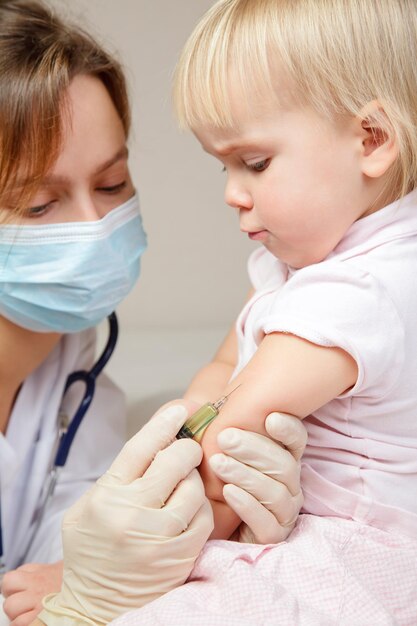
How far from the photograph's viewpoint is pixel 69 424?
5.88 feet

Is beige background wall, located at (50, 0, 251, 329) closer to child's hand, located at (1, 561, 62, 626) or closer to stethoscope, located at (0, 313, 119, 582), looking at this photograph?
stethoscope, located at (0, 313, 119, 582)

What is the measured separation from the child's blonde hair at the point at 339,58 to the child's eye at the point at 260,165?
2.9 inches

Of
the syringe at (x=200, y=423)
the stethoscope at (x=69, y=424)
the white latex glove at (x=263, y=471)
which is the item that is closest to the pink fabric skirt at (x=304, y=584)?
the white latex glove at (x=263, y=471)

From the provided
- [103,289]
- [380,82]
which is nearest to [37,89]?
[103,289]

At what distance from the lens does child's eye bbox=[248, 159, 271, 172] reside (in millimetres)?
1254

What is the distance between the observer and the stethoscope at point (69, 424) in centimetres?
175

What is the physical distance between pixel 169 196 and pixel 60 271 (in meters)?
0.94

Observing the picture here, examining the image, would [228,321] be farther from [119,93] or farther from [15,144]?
[15,144]

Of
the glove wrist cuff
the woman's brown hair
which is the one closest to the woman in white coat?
the woman's brown hair

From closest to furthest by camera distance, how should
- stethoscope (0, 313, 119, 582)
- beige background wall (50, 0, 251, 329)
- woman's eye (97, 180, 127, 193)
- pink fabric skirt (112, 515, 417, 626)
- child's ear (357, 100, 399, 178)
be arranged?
pink fabric skirt (112, 515, 417, 626)
child's ear (357, 100, 399, 178)
woman's eye (97, 180, 127, 193)
stethoscope (0, 313, 119, 582)
beige background wall (50, 0, 251, 329)

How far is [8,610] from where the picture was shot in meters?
1.40

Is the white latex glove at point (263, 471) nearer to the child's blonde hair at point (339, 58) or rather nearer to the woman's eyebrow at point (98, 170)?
the child's blonde hair at point (339, 58)

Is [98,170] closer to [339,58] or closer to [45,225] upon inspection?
[45,225]

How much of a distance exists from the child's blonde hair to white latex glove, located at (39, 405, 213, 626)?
1.60ft
